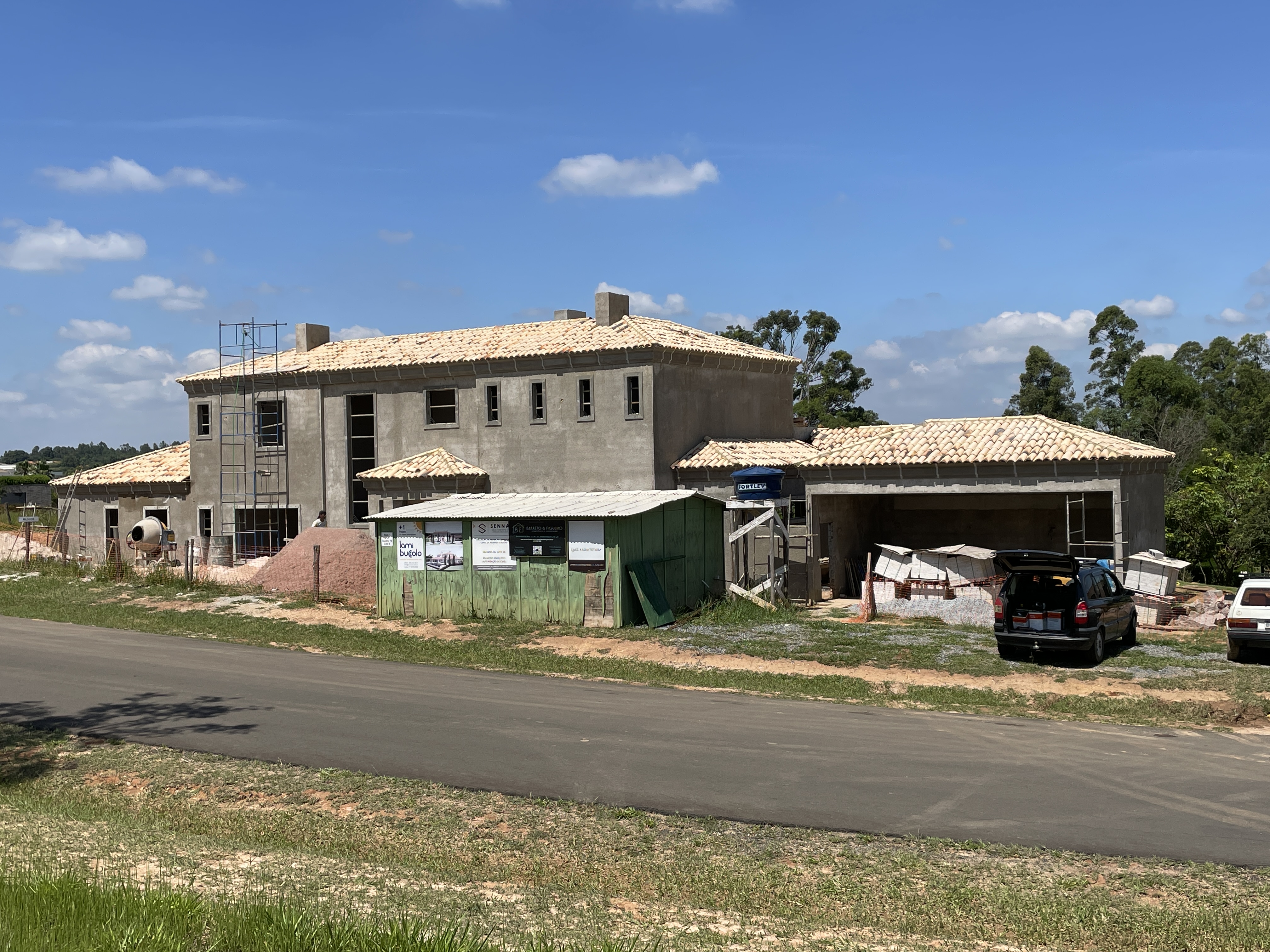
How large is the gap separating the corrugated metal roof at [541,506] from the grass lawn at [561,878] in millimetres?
12937

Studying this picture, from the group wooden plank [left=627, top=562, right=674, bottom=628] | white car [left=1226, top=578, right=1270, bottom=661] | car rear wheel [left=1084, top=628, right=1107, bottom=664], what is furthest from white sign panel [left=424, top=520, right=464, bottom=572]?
white car [left=1226, top=578, right=1270, bottom=661]

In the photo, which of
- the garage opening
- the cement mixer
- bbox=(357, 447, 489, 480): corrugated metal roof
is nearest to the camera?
the garage opening

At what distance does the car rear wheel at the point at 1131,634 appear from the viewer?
2097 centimetres

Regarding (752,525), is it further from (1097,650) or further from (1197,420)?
(1197,420)

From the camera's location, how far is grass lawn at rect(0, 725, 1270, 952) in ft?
22.9

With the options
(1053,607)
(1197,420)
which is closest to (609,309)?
(1053,607)

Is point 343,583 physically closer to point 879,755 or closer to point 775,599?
point 775,599

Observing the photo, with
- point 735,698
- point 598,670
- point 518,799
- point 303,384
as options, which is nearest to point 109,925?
point 518,799

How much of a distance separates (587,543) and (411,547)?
15.1 feet

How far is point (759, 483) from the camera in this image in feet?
94.0

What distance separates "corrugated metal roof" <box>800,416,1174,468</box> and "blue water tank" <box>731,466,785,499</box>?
146 centimetres

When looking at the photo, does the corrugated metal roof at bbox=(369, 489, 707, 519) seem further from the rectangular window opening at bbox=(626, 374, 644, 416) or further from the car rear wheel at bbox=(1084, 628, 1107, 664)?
the car rear wheel at bbox=(1084, 628, 1107, 664)

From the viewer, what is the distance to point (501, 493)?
32500 millimetres

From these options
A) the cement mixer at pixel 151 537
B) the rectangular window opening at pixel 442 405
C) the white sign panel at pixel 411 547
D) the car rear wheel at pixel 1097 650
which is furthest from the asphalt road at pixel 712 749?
the cement mixer at pixel 151 537
